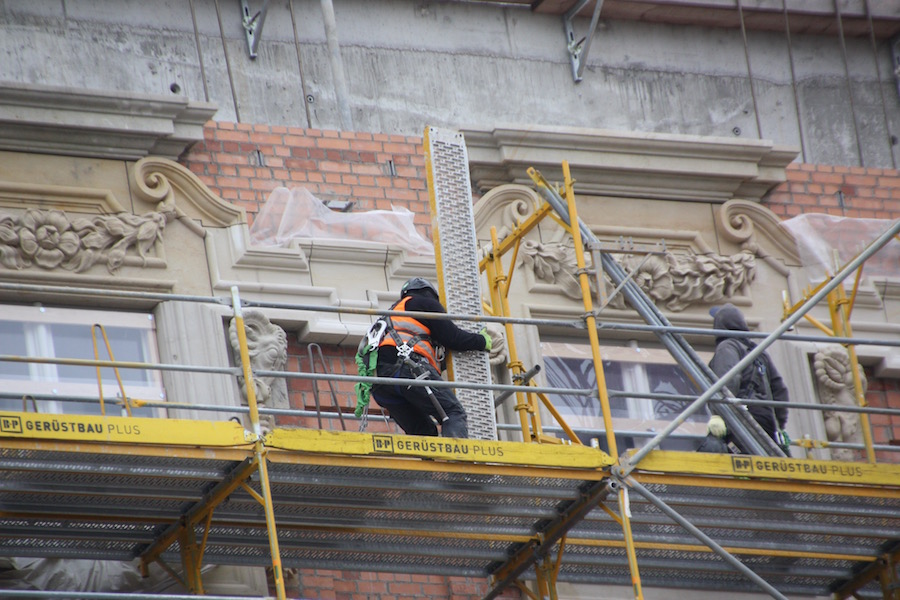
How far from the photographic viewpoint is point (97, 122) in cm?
1559

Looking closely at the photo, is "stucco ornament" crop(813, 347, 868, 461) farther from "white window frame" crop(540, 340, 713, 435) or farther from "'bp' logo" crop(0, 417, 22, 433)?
"'bp' logo" crop(0, 417, 22, 433)

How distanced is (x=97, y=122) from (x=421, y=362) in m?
3.41

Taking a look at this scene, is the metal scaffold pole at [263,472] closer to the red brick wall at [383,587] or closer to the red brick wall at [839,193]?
the red brick wall at [383,587]

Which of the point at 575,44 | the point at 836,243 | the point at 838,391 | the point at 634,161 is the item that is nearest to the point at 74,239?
the point at 634,161


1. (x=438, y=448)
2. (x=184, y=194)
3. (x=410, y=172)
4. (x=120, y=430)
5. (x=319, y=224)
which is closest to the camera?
(x=120, y=430)

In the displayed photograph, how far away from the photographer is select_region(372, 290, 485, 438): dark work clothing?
45.5 feet

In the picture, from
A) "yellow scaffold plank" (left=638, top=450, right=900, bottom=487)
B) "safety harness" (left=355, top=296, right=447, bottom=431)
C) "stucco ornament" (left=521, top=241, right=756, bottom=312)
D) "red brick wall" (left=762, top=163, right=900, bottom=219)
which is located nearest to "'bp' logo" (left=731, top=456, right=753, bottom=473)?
"yellow scaffold plank" (left=638, top=450, right=900, bottom=487)

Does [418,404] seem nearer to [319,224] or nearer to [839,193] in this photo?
[319,224]

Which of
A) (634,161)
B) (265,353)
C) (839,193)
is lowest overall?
(265,353)

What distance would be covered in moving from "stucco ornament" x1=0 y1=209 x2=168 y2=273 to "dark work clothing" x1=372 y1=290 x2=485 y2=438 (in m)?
2.40

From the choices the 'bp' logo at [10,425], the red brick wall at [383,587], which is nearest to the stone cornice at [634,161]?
the red brick wall at [383,587]

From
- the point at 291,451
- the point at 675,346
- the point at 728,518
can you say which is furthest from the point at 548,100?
the point at 291,451

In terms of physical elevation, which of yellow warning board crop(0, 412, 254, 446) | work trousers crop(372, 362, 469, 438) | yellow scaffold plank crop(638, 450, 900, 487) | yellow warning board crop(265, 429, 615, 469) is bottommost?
yellow scaffold plank crop(638, 450, 900, 487)

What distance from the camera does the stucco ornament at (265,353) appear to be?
50.3 ft
